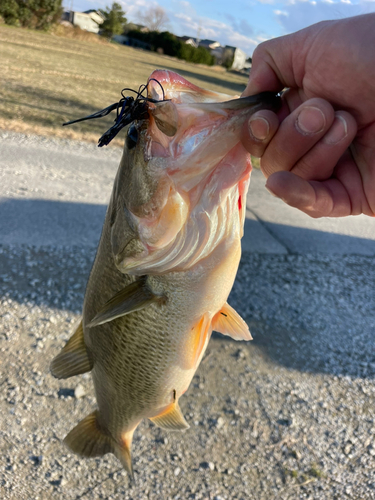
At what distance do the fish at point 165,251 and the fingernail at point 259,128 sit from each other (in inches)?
0.8


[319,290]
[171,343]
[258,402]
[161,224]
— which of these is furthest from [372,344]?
[161,224]

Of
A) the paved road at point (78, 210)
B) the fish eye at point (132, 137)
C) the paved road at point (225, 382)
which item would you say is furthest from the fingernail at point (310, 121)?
the paved road at point (78, 210)

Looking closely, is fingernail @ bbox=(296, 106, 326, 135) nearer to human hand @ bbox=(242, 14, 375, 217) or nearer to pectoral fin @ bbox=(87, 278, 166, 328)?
human hand @ bbox=(242, 14, 375, 217)

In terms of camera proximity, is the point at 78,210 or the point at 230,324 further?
the point at 78,210

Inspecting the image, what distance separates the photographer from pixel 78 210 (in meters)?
4.80

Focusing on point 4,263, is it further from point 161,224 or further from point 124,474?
point 161,224

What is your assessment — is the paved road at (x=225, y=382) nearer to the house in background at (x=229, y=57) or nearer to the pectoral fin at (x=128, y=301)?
the pectoral fin at (x=128, y=301)

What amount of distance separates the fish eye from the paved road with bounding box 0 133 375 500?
6.50ft

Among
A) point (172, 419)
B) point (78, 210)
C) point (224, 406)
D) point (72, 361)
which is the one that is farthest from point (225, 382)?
point (78, 210)

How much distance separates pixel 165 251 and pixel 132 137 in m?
0.34

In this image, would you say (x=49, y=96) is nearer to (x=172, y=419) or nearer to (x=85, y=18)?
(x=172, y=419)

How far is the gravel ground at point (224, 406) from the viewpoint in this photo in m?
2.34

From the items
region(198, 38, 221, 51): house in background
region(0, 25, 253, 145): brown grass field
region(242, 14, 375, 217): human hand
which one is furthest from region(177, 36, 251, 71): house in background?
region(242, 14, 375, 217): human hand

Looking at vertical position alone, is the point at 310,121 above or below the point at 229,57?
below
